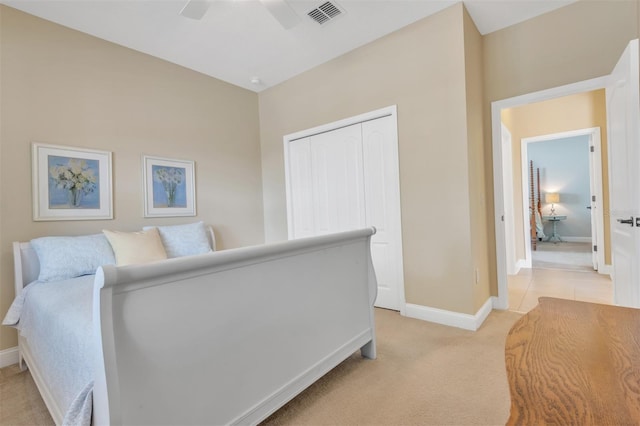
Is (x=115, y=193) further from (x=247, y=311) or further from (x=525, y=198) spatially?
(x=525, y=198)

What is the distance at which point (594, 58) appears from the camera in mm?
2361

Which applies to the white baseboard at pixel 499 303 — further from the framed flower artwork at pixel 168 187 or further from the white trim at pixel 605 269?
the framed flower artwork at pixel 168 187

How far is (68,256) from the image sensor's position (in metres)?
2.12

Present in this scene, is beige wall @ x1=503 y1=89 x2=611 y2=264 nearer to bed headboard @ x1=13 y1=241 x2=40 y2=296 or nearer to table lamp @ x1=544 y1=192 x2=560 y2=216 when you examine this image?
table lamp @ x1=544 y1=192 x2=560 y2=216

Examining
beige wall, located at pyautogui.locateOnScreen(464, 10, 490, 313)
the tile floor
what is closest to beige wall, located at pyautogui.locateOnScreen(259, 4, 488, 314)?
beige wall, located at pyautogui.locateOnScreen(464, 10, 490, 313)

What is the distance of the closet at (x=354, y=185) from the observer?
293 cm

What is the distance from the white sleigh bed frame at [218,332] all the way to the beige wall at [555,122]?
3.86 m

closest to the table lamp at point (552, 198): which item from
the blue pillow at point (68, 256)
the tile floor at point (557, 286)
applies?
the tile floor at point (557, 286)

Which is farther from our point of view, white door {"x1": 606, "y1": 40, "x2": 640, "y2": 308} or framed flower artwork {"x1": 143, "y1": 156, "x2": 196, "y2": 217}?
framed flower artwork {"x1": 143, "y1": 156, "x2": 196, "y2": 217}

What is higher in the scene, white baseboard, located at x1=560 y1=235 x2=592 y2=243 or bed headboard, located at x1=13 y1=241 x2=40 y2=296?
bed headboard, located at x1=13 y1=241 x2=40 y2=296

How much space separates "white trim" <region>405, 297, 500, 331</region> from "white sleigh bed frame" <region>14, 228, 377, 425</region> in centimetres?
114

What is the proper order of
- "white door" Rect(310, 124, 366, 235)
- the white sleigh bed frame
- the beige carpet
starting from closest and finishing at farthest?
the white sleigh bed frame
the beige carpet
"white door" Rect(310, 124, 366, 235)

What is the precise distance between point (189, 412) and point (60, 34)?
320 cm

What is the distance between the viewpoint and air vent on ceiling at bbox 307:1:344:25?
2387 millimetres
